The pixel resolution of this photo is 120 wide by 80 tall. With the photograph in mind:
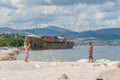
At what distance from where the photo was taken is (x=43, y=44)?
7072 inches

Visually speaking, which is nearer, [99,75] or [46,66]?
[99,75]

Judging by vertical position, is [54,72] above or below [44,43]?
above

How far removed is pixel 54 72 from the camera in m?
29.0

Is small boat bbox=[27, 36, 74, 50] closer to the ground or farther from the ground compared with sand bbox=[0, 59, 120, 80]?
closer to the ground

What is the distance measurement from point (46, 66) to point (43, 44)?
485 feet

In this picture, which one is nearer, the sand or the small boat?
the sand

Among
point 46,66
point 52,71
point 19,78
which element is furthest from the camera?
point 46,66

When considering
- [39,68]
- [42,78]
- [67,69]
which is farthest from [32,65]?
[42,78]

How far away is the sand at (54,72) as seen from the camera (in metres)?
26.8

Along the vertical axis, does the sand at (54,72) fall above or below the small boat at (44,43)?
above

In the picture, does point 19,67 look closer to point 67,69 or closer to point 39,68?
point 39,68

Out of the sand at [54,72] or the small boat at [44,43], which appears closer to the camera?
the sand at [54,72]

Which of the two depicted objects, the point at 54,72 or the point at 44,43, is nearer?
the point at 54,72

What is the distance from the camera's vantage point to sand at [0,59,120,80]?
26.8m
